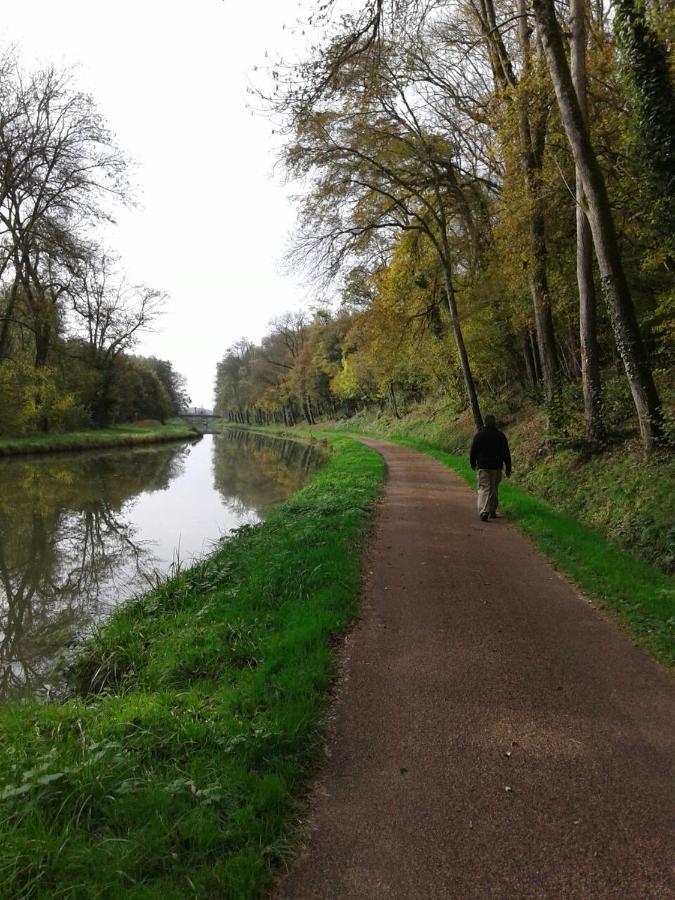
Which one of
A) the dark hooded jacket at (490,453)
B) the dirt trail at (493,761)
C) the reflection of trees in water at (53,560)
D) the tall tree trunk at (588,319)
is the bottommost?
the reflection of trees in water at (53,560)

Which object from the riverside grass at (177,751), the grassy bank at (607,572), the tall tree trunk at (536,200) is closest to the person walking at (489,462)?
the grassy bank at (607,572)

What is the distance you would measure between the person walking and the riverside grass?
4.24 metres

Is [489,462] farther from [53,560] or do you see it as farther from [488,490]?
[53,560]

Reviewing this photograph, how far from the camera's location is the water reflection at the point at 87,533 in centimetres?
644

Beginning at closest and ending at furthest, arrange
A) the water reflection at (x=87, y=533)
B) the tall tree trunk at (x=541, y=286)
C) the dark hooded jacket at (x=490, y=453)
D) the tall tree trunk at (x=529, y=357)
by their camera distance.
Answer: the water reflection at (x=87, y=533) < the dark hooded jacket at (x=490, y=453) < the tall tree trunk at (x=541, y=286) < the tall tree trunk at (x=529, y=357)

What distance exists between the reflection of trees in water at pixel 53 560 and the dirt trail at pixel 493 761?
152 inches

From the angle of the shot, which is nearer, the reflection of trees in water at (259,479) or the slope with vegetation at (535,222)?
the slope with vegetation at (535,222)

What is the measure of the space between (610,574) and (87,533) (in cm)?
1086

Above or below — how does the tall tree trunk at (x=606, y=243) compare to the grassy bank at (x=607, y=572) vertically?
above

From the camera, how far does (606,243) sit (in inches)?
338

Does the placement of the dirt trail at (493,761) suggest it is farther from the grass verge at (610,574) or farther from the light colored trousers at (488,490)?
the light colored trousers at (488,490)

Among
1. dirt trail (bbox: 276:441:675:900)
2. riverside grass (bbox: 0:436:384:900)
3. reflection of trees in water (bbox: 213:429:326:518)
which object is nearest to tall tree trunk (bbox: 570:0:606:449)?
dirt trail (bbox: 276:441:675:900)

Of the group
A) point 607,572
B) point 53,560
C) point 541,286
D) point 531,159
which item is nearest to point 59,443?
point 53,560

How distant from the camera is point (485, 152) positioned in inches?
631
